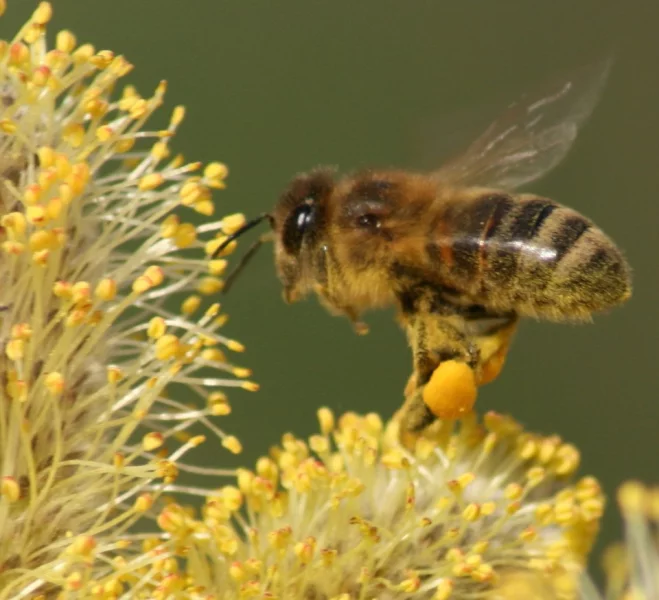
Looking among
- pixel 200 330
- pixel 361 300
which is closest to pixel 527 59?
pixel 361 300

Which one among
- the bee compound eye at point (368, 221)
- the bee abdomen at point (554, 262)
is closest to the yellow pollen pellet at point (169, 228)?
the bee compound eye at point (368, 221)

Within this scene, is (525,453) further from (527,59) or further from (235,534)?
(527,59)

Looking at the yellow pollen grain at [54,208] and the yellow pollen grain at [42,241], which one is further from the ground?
the yellow pollen grain at [54,208]

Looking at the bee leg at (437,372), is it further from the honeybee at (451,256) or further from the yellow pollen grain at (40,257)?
the yellow pollen grain at (40,257)

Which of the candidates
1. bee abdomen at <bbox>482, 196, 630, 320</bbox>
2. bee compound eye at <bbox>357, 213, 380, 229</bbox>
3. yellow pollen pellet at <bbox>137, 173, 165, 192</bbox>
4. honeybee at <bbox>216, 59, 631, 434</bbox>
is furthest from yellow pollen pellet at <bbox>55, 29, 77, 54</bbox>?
bee abdomen at <bbox>482, 196, 630, 320</bbox>

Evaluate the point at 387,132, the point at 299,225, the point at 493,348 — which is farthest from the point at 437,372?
the point at 387,132
